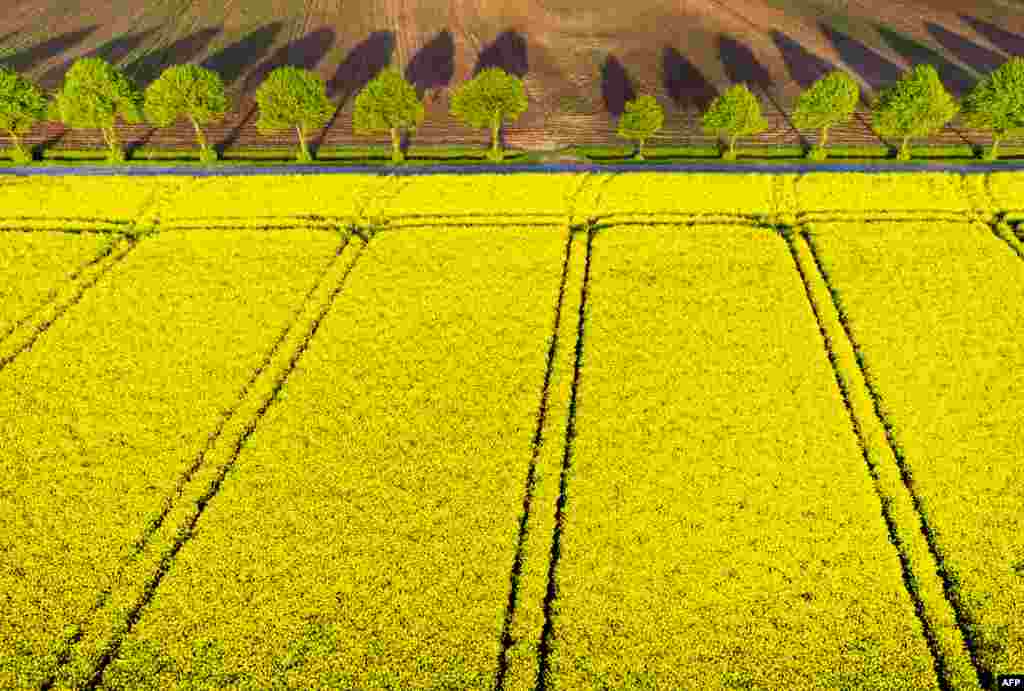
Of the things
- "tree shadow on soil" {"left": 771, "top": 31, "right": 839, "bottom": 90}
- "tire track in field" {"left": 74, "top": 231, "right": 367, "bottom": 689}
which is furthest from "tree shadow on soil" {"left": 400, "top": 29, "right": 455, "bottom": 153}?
"tree shadow on soil" {"left": 771, "top": 31, "right": 839, "bottom": 90}

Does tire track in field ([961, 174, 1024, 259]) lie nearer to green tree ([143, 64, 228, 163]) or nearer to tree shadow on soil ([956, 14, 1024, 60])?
tree shadow on soil ([956, 14, 1024, 60])

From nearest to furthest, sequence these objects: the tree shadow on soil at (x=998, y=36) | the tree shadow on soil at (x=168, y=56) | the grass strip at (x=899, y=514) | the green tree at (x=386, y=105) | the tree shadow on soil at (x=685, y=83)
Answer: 1. the grass strip at (x=899, y=514)
2. the green tree at (x=386, y=105)
3. the tree shadow on soil at (x=685, y=83)
4. the tree shadow on soil at (x=168, y=56)
5. the tree shadow on soil at (x=998, y=36)

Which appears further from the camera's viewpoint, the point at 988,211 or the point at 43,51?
the point at 43,51

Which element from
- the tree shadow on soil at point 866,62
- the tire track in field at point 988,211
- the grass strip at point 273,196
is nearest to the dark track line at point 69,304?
the grass strip at point 273,196

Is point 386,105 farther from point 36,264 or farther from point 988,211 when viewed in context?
point 988,211

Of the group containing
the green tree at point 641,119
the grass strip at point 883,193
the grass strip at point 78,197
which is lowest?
the grass strip at point 78,197

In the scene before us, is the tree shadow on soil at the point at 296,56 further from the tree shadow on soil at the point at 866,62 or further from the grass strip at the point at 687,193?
the tree shadow on soil at the point at 866,62

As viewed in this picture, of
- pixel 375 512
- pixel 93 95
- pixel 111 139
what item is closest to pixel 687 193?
pixel 375 512
